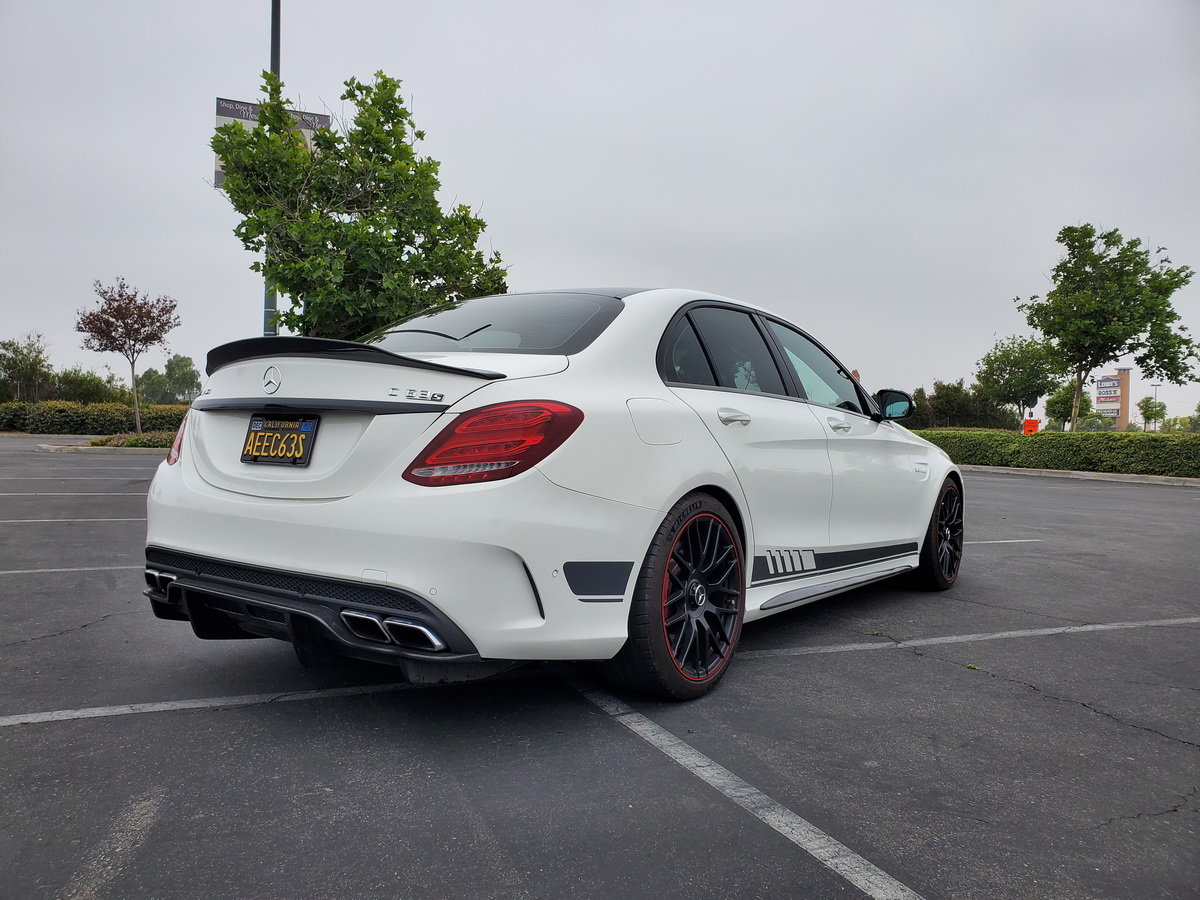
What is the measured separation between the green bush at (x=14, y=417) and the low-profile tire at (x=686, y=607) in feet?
140

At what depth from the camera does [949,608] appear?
5.00m

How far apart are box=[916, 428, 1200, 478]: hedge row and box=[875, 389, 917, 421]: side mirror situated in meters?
21.1

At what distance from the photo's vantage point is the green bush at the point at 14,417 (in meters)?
37.4

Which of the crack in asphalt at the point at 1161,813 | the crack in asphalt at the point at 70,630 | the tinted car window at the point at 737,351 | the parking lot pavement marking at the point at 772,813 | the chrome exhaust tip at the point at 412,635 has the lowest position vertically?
the crack in asphalt at the point at 1161,813

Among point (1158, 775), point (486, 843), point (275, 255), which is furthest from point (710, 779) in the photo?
point (275, 255)

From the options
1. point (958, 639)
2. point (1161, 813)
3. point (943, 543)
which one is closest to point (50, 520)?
point (943, 543)

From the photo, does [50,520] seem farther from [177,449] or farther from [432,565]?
[432,565]

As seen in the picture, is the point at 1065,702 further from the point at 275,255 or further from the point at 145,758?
the point at 275,255

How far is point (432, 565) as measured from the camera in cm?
242

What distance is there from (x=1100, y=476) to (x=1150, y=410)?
88104 mm

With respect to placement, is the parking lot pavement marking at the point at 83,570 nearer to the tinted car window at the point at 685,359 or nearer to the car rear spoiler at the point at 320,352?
the car rear spoiler at the point at 320,352

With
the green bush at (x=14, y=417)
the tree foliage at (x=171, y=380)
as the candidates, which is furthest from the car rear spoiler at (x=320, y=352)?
the tree foliage at (x=171, y=380)

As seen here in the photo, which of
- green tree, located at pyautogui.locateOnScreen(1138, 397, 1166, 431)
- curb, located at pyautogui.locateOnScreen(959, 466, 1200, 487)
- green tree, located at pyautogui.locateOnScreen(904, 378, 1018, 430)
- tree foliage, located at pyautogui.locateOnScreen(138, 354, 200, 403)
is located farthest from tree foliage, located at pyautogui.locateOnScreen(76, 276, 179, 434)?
green tree, located at pyautogui.locateOnScreen(1138, 397, 1166, 431)

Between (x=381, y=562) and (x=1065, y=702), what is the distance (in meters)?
2.62
